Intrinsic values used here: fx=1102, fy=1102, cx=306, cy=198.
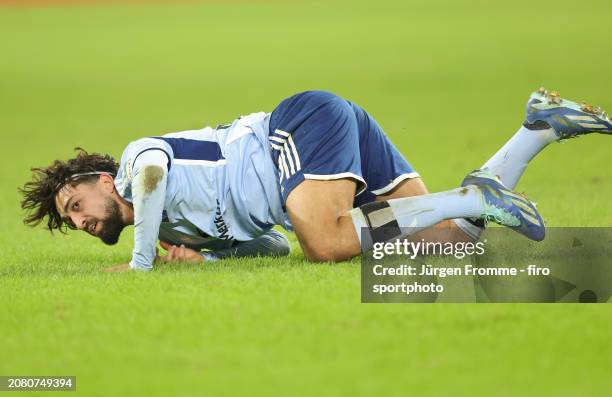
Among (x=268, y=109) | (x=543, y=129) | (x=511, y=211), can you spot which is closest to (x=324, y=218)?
(x=511, y=211)

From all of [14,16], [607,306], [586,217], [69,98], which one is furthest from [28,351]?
[14,16]

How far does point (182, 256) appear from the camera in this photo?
613 centimetres

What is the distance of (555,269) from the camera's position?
5488 mm

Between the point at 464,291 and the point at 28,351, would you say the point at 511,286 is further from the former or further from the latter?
the point at 28,351

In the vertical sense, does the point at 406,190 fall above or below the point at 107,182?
below

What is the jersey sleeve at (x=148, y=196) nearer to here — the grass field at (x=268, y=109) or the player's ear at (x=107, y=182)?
the grass field at (x=268, y=109)

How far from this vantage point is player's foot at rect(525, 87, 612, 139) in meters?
6.14

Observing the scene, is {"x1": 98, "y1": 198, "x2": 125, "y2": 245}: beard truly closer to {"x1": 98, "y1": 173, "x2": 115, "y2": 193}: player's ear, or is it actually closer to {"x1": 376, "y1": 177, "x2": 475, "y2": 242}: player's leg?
{"x1": 98, "y1": 173, "x2": 115, "y2": 193}: player's ear

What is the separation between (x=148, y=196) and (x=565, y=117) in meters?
2.35

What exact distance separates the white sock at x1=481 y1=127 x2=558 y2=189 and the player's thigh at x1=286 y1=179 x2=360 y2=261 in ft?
2.97

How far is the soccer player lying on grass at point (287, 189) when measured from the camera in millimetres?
5656

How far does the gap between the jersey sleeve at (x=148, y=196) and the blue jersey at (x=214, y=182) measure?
0.5 inches

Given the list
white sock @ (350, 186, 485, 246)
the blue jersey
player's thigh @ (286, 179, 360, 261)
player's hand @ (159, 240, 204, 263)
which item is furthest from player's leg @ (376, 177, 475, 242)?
player's hand @ (159, 240, 204, 263)

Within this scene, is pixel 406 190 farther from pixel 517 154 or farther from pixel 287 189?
pixel 287 189
